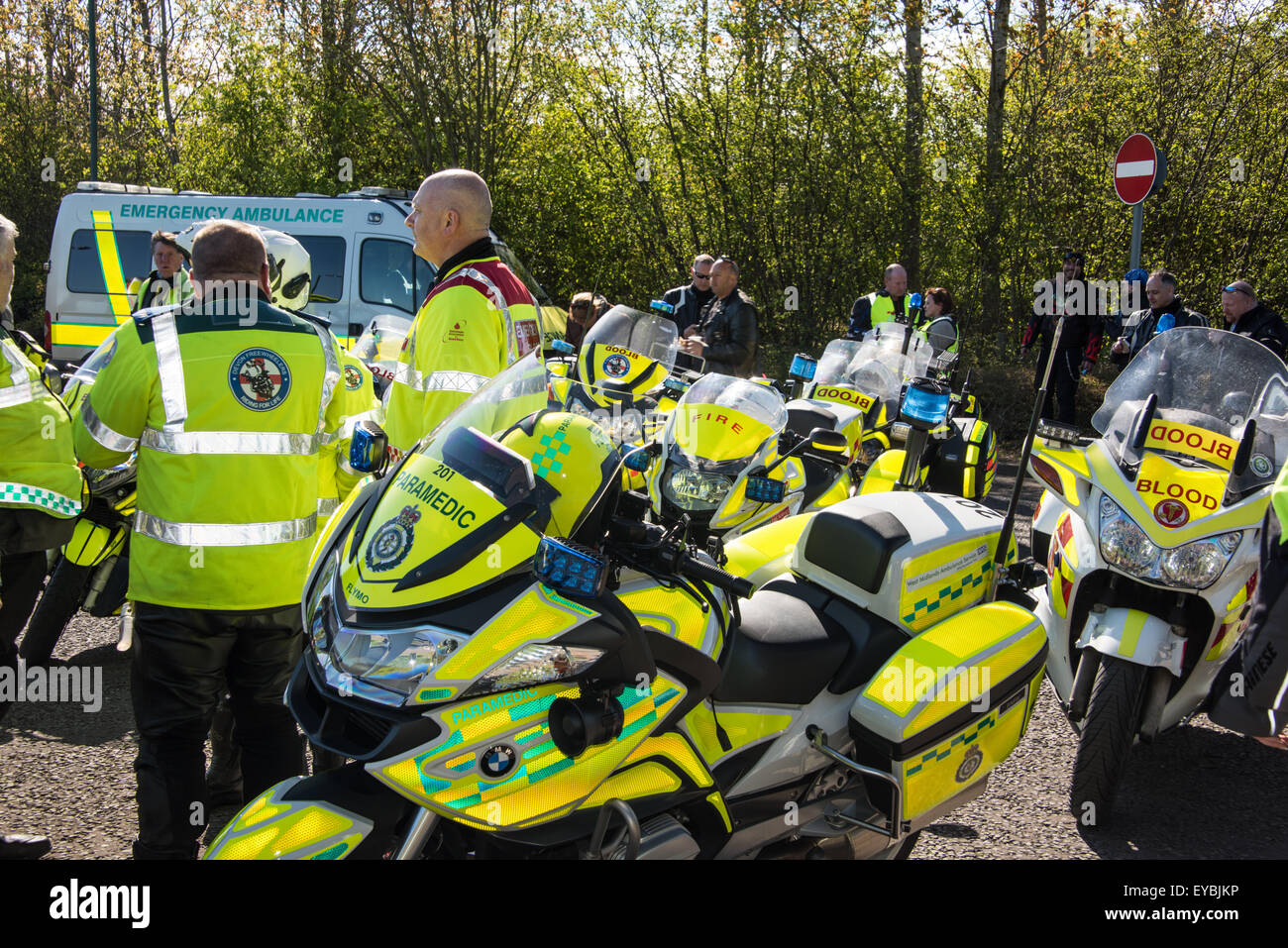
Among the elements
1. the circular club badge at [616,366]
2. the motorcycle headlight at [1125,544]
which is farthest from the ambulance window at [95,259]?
the motorcycle headlight at [1125,544]

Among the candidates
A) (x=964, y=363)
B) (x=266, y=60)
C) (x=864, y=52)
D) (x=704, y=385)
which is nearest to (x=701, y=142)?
(x=864, y=52)

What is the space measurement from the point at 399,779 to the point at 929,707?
51.5 inches

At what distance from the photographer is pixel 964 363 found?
1480 cm

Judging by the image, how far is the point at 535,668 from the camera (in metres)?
2.10

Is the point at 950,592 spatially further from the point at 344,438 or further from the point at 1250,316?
the point at 1250,316

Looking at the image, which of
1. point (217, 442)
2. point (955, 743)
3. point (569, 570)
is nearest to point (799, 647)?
point (955, 743)

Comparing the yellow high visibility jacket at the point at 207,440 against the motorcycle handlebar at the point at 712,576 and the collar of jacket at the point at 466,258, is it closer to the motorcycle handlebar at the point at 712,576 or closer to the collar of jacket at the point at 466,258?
the collar of jacket at the point at 466,258

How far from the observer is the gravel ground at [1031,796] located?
144 inches

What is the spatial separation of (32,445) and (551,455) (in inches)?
92.8

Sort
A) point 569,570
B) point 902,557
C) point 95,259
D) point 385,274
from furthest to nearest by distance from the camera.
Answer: point 95,259, point 385,274, point 902,557, point 569,570

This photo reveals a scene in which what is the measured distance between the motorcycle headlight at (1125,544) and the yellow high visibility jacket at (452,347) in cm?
211

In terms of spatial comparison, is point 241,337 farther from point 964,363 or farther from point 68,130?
point 68,130

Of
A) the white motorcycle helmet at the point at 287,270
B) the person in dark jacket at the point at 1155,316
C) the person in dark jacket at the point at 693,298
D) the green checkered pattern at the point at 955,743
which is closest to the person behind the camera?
the green checkered pattern at the point at 955,743

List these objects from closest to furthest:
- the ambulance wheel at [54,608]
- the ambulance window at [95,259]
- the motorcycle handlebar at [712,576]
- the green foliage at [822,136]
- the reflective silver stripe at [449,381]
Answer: the motorcycle handlebar at [712,576] < the reflective silver stripe at [449,381] < the ambulance wheel at [54,608] < the ambulance window at [95,259] < the green foliage at [822,136]
